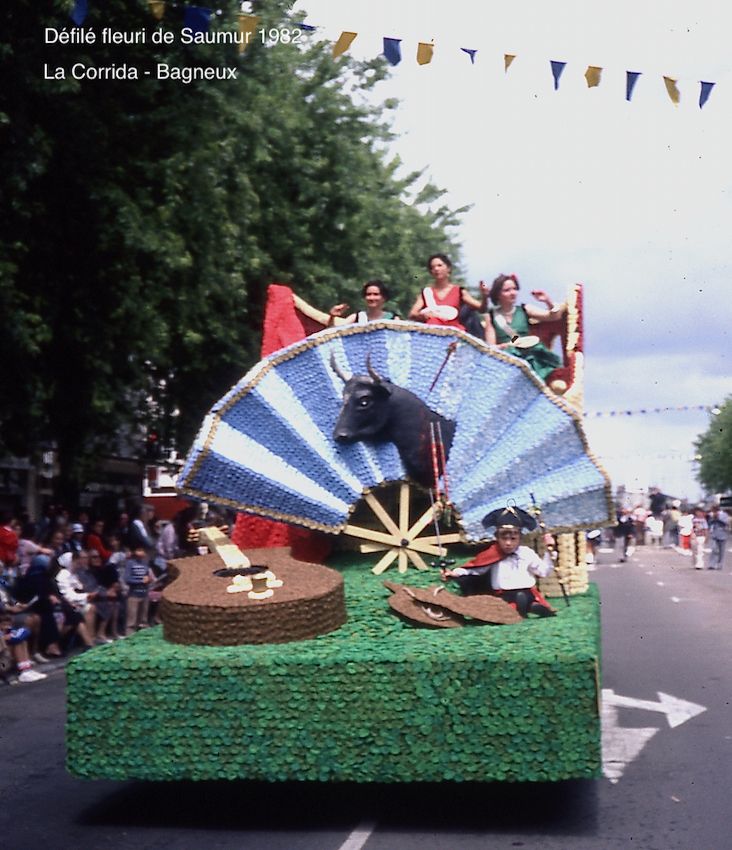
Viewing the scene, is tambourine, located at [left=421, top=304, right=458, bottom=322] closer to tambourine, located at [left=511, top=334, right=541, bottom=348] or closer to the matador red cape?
tambourine, located at [left=511, top=334, right=541, bottom=348]

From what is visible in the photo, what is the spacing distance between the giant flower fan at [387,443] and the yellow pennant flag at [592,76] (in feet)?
7.86

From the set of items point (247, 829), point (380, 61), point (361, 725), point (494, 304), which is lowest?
point (247, 829)

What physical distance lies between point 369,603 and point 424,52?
4156 millimetres

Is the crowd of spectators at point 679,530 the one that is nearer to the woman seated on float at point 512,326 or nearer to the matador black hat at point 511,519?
the woman seated on float at point 512,326

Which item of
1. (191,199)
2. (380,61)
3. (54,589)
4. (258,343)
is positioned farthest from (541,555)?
(380,61)

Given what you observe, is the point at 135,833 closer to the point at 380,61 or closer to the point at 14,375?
the point at 14,375

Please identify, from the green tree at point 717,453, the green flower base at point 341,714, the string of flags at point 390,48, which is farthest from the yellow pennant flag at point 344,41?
the green tree at point 717,453

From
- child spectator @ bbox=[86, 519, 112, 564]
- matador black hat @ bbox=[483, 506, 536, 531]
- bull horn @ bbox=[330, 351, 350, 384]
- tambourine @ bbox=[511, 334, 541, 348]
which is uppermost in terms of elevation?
tambourine @ bbox=[511, 334, 541, 348]

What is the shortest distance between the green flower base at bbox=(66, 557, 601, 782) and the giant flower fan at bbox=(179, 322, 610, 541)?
1962 millimetres

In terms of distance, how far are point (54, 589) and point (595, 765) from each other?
37.2ft

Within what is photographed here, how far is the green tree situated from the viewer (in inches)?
4437

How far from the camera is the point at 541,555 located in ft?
33.7

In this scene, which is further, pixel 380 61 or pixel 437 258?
pixel 380 61

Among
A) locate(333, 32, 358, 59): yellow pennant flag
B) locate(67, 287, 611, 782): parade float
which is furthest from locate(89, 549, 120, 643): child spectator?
locate(333, 32, 358, 59): yellow pennant flag
